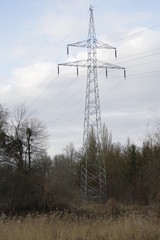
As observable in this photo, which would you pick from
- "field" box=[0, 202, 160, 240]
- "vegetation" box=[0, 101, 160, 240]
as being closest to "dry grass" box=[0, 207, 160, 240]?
"field" box=[0, 202, 160, 240]

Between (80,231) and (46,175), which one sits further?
(46,175)

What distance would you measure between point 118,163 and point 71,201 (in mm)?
16658

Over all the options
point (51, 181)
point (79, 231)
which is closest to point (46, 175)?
point (51, 181)

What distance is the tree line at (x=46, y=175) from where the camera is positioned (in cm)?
4434

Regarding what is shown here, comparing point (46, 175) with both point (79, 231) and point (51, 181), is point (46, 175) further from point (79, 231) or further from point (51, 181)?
point (79, 231)

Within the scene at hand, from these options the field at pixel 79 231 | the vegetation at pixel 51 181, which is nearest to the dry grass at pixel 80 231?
the field at pixel 79 231

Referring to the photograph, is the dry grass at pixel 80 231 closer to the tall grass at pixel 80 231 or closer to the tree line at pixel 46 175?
the tall grass at pixel 80 231

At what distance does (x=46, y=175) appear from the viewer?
155ft

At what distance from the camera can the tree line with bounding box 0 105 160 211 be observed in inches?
1746

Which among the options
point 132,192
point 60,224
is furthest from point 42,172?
point 60,224

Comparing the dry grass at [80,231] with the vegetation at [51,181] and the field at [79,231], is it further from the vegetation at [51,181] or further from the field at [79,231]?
the vegetation at [51,181]

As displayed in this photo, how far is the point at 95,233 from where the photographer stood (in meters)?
13.2

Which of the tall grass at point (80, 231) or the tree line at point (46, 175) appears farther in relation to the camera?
the tree line at point (46, 175)

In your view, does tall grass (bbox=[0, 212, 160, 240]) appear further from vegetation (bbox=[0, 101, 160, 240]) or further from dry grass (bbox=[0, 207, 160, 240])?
vegetation (bbox=[0, 101, 160, 240])
